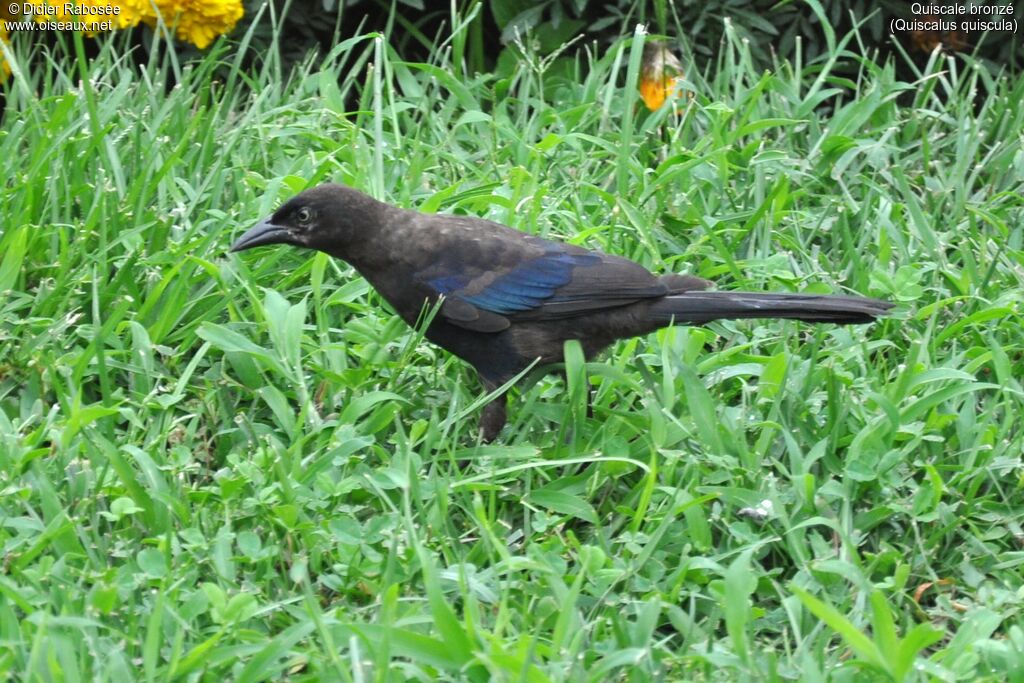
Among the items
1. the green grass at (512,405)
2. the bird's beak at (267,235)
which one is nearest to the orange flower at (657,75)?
the green grass at (512,405)

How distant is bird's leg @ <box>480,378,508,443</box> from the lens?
4137mm

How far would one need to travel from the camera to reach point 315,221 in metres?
4.33

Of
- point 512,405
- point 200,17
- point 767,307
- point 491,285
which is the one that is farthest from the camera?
point 200,17

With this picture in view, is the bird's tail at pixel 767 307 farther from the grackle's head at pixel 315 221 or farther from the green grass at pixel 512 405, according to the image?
the grackle's head at pixel 315 221

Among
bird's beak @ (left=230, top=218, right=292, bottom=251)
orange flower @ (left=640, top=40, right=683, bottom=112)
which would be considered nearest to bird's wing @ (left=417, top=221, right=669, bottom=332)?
bird's beak @ (left=230, top=218, right=292, bottom=251)

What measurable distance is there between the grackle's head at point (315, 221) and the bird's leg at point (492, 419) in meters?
0.66

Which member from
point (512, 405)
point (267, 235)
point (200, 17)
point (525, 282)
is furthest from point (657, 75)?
point (267, 235)

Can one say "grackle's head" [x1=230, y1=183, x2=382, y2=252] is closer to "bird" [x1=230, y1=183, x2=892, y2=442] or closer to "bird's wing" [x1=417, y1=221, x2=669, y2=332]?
"bird" [x1=230, y1=183, x2=892, y2=442]

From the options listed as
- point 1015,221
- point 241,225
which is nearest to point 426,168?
point 241,225

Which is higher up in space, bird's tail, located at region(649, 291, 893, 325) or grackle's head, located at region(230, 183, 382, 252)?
grackle's head, located at region(230, 183, 382, 252)

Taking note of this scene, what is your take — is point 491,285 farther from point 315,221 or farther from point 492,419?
point 315,221

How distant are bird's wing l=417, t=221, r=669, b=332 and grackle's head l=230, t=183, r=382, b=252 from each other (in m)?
0.25

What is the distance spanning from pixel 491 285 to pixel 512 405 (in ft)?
1.25

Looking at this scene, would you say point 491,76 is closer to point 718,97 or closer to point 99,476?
point 718,97
